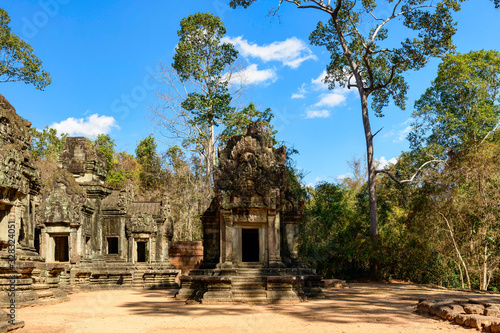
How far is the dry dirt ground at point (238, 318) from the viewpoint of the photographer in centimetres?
755

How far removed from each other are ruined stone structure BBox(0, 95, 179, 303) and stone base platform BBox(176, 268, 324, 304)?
14.8ft

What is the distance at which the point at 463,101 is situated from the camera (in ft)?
91.6

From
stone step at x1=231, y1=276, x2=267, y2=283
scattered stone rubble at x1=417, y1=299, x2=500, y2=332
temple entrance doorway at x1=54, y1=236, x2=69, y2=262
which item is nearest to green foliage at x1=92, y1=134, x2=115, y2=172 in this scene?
temple entrance doorway at x1=54, y1=236, x2=69, y2=262

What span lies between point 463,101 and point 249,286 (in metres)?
22.5

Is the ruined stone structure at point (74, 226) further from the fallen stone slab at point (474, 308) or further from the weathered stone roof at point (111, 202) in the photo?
the fallen stone slab at point (474, 308)

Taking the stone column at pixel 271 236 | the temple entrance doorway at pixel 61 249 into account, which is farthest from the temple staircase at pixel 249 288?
the temple entrance doorway at pixel 61 249

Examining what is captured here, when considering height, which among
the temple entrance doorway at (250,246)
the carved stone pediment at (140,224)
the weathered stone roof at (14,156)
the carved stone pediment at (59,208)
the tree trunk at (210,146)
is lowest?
the temple entrance doorway at (250,246)

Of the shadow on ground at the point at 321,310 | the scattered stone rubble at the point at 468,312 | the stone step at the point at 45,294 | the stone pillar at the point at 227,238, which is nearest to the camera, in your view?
the scattered stone rubble at the point at 468,312

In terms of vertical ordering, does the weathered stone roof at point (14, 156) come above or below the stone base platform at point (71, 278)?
above

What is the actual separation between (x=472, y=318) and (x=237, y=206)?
23.2ft

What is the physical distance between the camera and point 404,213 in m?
21.8

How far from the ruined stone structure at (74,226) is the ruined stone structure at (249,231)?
182 inches

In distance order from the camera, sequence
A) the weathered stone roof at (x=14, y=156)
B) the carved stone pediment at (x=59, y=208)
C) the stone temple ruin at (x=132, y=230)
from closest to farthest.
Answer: the weathered stone roof at (x=14, y=156) → the stone temple ruin at (x=132, y=230) → the carved stone pediment at (x=59, y=208)

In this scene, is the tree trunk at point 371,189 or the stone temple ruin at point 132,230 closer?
the stone temple ruin at point 132,230
